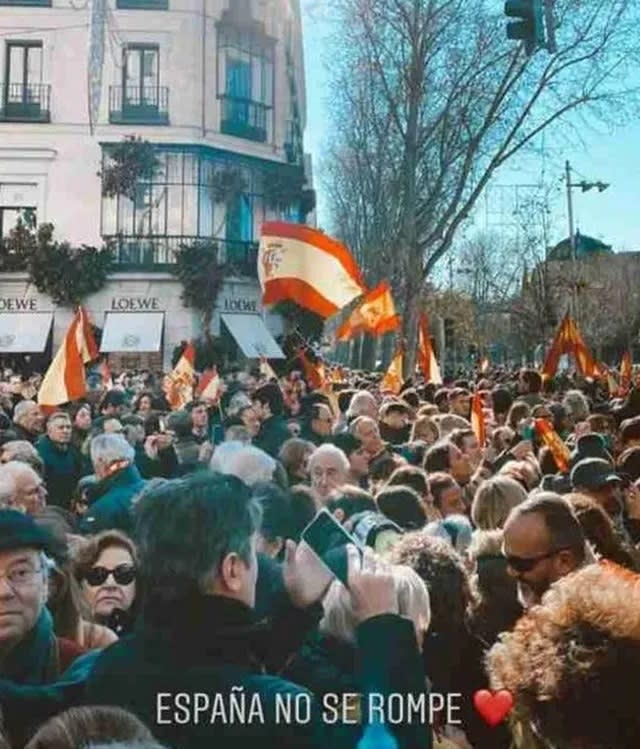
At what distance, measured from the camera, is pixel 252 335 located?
2978 cm

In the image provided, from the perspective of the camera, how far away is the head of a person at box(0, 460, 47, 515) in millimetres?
4367

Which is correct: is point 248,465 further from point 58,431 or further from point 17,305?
point 17,305

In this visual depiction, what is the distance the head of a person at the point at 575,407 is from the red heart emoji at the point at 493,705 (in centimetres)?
667

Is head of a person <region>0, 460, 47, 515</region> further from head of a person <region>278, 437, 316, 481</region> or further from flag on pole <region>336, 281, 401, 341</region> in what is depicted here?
flag on pole <region>336, 281, 401, 341</region>

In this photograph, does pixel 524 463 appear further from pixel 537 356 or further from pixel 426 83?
pixel 537 356

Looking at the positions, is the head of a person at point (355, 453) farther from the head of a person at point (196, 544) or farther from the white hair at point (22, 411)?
the head of a person at point (196, 544)

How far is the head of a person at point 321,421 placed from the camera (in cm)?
781

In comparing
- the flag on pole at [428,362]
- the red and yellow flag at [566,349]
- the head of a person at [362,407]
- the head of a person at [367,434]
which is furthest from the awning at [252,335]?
the head of a person at [367,434]

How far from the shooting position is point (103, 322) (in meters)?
28.9

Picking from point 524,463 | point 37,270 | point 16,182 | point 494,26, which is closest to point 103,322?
point 37,270

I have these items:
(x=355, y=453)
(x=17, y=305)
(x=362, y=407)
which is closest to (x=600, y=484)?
(x=355, y=453)

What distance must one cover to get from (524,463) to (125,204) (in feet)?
81.3

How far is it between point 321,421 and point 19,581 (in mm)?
5317

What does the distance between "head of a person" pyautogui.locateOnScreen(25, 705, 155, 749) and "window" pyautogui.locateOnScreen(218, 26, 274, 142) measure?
27.6 m
